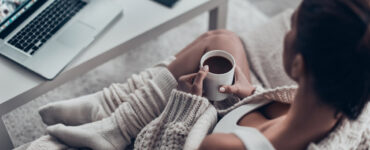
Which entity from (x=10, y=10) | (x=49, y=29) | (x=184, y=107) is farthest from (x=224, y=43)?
(x=10, y=10)

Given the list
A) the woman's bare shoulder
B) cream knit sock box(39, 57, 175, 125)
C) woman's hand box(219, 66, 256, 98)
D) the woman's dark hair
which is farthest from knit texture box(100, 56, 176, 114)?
the woman's dark hair

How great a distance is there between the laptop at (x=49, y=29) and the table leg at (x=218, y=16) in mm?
376

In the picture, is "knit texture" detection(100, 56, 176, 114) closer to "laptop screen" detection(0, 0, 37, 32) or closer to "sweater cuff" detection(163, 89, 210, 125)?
"sweater cuff" detection(163, 89, 210, 125)

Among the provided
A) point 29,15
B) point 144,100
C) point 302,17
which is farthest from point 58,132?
point 302,17

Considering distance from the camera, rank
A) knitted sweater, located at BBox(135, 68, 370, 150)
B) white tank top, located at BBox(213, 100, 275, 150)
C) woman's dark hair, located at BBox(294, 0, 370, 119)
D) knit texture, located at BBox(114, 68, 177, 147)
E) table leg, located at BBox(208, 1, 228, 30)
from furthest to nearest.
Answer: table leg, located at BBox(208, 1, 228, 30) < knit texture, located at BBox(114, 68, 177, 147) < knitted sweater, located at BBox(135, 68, 370, 150) < white tank top, located at BBox(213, 100, 275, 150) < woman's dark hair, located at BBox(294, 0, 370, 119)

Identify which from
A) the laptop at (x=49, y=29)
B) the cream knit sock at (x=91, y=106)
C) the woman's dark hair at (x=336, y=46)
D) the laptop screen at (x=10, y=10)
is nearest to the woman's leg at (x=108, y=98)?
the cream knit sock at (x=91, y=106)

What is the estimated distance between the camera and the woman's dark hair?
0.56 m

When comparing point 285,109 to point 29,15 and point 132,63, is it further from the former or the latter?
point 132,63

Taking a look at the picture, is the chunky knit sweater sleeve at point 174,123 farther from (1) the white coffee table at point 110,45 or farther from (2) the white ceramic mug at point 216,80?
(1) the white coffee table at point 110,45

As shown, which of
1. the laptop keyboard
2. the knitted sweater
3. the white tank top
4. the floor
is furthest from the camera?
the floor

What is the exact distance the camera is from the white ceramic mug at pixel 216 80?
2.98 feet

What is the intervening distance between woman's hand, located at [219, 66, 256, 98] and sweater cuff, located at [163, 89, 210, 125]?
6 centimetres

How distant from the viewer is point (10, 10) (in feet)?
3.55

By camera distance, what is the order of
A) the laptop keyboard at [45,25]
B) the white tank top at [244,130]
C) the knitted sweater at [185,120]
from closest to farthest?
1. the white tank top at [244,130]
2. the knitted sweater at [185,120]
3. the laptop keyboard at [45,25]
